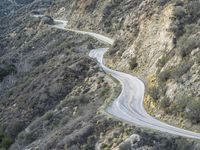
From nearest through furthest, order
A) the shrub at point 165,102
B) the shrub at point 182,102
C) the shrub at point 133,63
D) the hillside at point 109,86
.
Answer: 1. the hillside at point 109,86
2. the shrub at point 182,102
3. the shrub at point 165,102
4. the shrub at point 133,63

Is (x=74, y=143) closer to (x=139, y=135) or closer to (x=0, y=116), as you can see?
(x=139, y=135)

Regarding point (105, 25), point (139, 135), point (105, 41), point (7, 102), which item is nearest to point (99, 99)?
point (139, 135)

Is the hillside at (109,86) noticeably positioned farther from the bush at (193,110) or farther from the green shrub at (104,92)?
the green shrub at (104,92)

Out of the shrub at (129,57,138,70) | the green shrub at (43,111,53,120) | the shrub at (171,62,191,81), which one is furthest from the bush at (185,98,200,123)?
the shrub at (129,57,138,70)

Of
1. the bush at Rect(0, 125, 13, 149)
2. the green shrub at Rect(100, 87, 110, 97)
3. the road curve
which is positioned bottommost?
the bush at Rect(0, 125, 13, 149)

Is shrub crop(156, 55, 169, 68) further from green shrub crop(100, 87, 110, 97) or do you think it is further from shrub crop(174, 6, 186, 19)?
shrub crop(174, 6, 186, 19)

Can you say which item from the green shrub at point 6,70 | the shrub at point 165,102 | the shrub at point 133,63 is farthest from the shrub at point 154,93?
the green shrub at point 6,70
